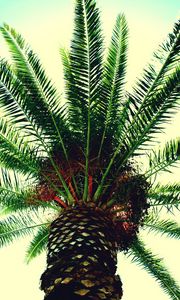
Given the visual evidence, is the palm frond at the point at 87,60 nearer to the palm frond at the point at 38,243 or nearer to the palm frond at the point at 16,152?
the palm frond at the point at 16,152

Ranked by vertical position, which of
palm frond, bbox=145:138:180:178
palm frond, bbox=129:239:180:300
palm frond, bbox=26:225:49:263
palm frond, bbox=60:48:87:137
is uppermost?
palm frond, bbox=60:48:87:137

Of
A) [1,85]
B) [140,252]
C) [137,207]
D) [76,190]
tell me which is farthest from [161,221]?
[1,85]

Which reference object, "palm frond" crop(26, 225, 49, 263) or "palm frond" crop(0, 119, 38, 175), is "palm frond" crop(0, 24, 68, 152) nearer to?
"palm frond" crop(0, 119, 38, 175)

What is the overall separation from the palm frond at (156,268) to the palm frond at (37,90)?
8.92ft

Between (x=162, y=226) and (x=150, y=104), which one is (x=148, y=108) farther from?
(x=162, y=226)

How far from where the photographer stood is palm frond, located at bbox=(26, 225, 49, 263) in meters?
7.70

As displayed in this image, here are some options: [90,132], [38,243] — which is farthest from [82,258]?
[38,243]

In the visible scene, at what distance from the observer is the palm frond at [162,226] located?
752 centimetres

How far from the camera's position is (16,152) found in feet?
21.3

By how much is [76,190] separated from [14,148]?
143 centimetres

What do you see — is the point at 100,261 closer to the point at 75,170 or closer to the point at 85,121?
the point at 75,170

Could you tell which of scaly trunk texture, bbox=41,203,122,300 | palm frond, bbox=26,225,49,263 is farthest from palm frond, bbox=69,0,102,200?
palm frond, bbox=26,225,49,263

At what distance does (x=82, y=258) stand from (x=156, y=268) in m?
3.40

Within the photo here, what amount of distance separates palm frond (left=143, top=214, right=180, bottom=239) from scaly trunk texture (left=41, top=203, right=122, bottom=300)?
7.82 feet
